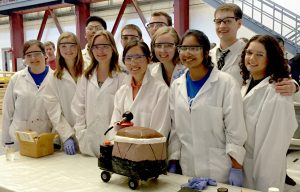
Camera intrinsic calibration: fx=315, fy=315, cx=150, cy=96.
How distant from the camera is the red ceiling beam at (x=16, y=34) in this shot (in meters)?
11.5

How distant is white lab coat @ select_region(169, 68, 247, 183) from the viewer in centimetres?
170

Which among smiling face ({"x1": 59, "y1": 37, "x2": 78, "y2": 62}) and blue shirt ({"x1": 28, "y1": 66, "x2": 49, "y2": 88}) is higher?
smiling face ({"x1": 59, "y1": 37, "x2": 78, "y2": 62})

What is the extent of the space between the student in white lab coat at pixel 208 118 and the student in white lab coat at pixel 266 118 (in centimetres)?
10

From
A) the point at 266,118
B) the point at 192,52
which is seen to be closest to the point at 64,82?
the point at 192,52

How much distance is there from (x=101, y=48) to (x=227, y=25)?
887mm

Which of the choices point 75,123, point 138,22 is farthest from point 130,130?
point 138,22

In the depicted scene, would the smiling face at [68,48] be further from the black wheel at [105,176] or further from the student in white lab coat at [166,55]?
the black wheel at [105,176]

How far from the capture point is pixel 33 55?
2.37m

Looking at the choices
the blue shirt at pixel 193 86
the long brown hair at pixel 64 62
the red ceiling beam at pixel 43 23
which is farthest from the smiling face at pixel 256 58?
the red ceiling beam at pixel 43 23

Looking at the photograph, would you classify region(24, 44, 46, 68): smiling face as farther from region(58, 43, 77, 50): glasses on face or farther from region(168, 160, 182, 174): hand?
region(168, 160, 182, 174): hand

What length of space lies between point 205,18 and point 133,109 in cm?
607

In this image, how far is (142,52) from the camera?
6.24ft

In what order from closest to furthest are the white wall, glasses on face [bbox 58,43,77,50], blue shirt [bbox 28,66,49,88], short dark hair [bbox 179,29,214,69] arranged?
short dark hair [bbox 179,29,214,69]
glasses on face [bbox 58,43,77,50]
blue shirt [bbox 28,66,49,88]
the white wall

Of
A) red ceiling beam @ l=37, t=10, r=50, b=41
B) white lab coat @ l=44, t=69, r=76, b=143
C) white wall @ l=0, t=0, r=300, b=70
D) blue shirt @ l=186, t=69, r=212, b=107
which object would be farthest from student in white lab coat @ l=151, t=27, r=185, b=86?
red ceiling beam @ l=37, t=10, r=50, b=41
